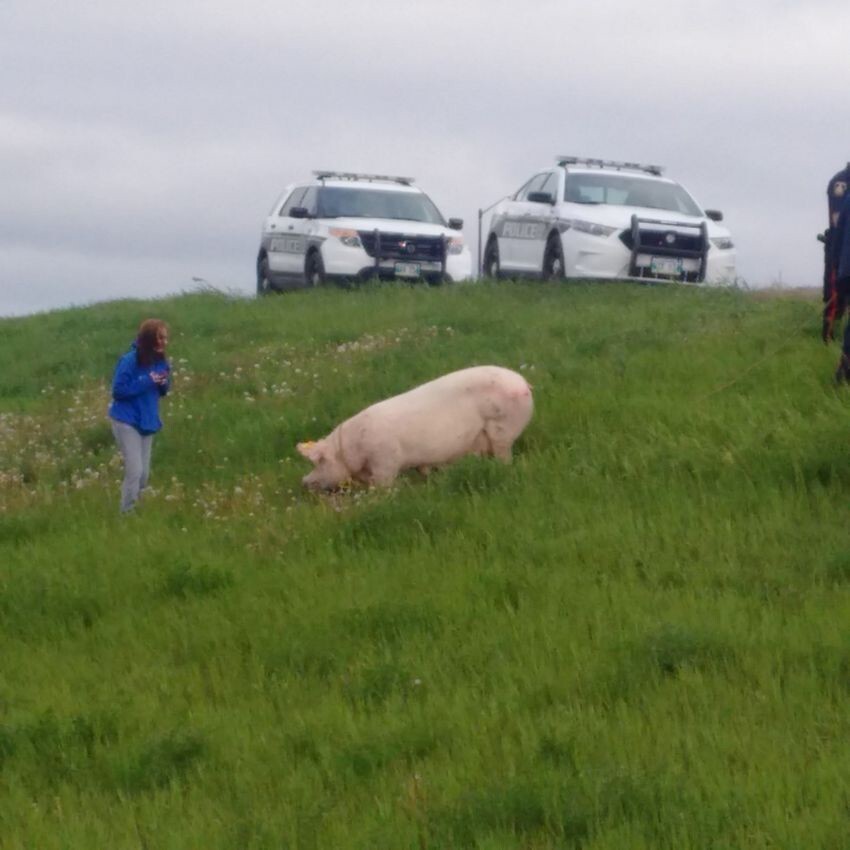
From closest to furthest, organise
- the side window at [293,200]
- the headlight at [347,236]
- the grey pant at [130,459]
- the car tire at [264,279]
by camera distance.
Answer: the grey pant at [130,459]
the headlight at [347,236]
the side window at [293,200]
the car tire at [264,279]

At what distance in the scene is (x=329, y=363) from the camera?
16891 millimetres

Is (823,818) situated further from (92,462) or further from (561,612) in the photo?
(92,462)

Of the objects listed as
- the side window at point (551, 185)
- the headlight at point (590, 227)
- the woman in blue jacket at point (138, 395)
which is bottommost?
the woman in blue jacket at point (138, 395)

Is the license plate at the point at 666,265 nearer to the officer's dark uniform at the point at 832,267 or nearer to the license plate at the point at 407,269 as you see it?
the license plate at the point at 407,269

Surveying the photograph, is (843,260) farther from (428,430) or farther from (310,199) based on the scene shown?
(310,199)

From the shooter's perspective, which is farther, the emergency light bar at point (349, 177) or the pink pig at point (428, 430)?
the emergency light bar at point (349, 177)

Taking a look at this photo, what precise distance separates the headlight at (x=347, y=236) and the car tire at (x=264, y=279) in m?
2.28

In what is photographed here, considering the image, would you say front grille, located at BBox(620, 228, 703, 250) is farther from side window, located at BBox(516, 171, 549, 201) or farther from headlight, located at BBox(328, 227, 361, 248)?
headlight, located at BBox(328, 227, 361, 248)

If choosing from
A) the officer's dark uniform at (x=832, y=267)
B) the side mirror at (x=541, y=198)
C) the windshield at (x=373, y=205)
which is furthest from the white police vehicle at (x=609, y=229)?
the officer's dark uniform at (x=832, y=267)

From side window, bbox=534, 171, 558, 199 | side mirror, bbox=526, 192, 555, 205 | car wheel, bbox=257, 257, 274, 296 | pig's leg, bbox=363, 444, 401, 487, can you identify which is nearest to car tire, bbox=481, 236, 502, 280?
side window, bbox=534, 171, 558, 199

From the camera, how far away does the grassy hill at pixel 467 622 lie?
21.0ft

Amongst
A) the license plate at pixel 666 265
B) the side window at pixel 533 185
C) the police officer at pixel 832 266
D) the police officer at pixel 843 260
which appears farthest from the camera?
the side window at pixel 533 185

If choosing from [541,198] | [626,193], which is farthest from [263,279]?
[626,193]

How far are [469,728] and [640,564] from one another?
2514 mm
